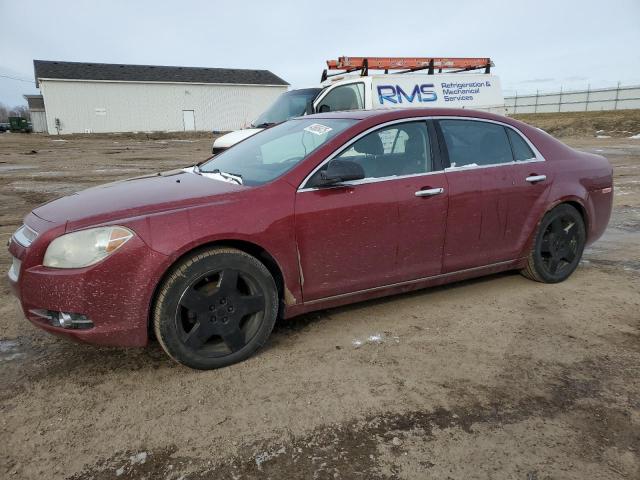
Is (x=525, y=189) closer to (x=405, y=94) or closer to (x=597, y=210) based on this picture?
(x=597, y=210)

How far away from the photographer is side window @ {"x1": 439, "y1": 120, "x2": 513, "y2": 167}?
3.94 meters

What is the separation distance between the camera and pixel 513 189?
4.10m

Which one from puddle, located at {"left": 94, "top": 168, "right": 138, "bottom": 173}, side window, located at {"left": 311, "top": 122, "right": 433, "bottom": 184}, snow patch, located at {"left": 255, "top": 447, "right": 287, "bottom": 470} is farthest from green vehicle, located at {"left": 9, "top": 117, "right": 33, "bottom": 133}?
snow patch, located at {"left": 255, "top": 447, "right": 287, "bottom": 470}

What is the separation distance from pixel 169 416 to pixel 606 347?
2842mm

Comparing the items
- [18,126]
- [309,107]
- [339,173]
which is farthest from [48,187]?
[18,126]

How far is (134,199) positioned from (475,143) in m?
2.65

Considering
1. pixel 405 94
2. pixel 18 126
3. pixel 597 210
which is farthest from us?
pixel 18 126

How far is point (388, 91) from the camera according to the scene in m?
9.89

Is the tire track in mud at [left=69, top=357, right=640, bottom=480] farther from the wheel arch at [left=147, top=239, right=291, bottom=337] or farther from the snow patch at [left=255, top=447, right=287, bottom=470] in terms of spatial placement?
the wheel arch at [left=147, top=239, right=291, bottom=337]

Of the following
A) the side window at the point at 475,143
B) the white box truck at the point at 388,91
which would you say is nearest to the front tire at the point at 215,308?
the side window at the point at 475,143

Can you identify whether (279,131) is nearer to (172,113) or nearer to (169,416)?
(169,416)

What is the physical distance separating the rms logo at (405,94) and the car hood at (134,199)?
690 cm

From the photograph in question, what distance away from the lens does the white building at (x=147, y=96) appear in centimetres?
4034

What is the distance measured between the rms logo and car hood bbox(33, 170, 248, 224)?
6.90 meters
